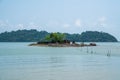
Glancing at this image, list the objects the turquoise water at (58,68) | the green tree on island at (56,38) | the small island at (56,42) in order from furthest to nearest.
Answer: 1. the green tree on island at (56,38)
2. the small island at (56,42)
3. the turquoise water at (58,68)

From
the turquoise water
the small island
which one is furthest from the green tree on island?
the turquoise water

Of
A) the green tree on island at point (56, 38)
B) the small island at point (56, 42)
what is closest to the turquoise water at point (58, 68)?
the small island at point (56, 42)

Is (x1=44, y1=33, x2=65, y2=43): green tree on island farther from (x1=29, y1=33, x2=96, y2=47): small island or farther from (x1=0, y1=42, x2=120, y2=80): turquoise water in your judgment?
(x1=0, y1=42, x2=120, y2=80): turquoise water

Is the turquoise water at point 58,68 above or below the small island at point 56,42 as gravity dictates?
below

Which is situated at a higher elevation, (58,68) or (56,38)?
(56,38)

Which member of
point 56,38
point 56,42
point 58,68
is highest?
point 56,38

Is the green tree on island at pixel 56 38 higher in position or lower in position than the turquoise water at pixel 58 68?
higher

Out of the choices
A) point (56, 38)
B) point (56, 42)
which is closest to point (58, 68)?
point (56, 38)

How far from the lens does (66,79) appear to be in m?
26.9

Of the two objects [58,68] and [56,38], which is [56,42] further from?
[58,68]

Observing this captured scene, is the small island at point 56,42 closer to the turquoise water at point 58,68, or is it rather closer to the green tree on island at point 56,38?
the green tree on island at point 56,38

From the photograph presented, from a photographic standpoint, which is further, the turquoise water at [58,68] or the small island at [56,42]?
the small island at [56,42]

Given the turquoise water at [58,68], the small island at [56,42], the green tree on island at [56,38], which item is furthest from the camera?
the green tree on island at [56,38]

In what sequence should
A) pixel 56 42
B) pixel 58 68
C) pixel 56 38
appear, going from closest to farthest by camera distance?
1. pixel 58 68
2. pixel 56 38
3. pixel 56 42
